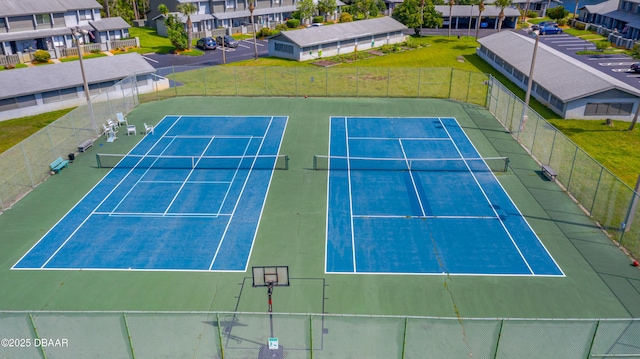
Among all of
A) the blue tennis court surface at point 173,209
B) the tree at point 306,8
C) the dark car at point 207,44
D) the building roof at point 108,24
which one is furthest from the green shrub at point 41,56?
the tree at point 306,8

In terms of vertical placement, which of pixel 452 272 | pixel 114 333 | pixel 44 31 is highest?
pixel 44 31

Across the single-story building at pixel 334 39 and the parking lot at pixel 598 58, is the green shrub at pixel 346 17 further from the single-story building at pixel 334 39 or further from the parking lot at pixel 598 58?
the parking lot at pixel 598 58

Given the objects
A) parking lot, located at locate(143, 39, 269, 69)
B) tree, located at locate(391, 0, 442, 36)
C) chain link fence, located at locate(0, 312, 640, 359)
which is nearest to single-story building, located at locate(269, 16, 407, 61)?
tree, located at locate(391, 0, 442, 36)

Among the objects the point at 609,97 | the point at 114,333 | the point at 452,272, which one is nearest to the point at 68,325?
the point at 114,333

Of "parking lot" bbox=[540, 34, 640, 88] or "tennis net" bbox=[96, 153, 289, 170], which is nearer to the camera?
"tennis net" bbox=[96, 153, 289, 170]

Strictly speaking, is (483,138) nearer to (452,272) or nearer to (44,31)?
(452,272)

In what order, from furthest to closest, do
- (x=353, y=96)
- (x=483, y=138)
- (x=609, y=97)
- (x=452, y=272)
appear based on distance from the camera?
(x=353, y=96), (x=609, y=97), (x=483, y=138), (x=452, y=272)

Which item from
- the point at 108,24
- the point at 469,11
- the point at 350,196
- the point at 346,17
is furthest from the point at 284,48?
the point at 350,196

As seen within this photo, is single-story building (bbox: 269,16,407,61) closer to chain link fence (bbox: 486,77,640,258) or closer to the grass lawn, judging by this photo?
the grass lawn
